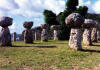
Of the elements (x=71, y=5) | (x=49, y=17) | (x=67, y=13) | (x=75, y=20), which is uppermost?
(x=71, y=5)

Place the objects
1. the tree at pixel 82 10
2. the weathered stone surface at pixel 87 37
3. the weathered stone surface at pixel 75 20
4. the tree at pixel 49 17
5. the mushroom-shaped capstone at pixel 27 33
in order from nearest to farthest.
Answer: the weathered stone surface at pixel 75 20, the weathered stone surface at pixel 87 37, the mushroom-shaped capstone at pixel 27 33, the tree at pixel 82 10, the tree at pixel 49 17

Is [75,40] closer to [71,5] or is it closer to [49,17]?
[71,5]

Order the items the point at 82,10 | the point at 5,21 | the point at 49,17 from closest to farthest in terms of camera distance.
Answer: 1. the point at 5,21
2. the point at 82,10
3. the point at 49,17

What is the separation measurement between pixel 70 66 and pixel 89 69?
0.74m

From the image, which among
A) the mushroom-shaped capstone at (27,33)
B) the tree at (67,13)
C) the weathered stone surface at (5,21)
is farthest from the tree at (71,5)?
the weathered stone surface at (5,21)

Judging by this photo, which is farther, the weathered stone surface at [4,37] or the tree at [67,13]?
the tree at [67,13]

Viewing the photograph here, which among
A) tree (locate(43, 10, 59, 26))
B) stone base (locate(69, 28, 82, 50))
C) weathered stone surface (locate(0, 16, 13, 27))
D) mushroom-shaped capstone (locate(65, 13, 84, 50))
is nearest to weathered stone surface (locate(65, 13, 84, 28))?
mushroom-shaped capstone (locate(65, 13, 84, 50))

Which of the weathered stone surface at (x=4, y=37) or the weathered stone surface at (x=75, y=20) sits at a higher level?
the weathered stone surface at (x=75, y=20)

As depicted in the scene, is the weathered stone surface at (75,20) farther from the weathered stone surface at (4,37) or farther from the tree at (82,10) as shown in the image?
the tree at (82,10)

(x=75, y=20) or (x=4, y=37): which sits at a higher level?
(x=75, y=20)

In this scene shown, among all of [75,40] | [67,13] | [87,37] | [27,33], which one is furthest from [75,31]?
[67,13]

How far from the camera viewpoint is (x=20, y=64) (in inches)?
249

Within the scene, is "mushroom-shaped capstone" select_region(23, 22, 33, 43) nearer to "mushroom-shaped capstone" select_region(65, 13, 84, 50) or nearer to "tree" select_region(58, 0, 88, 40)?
"mushroom-shaped capstone" select_region(65, 13, 84, 50)

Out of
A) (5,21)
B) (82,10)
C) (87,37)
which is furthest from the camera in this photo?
(82,10)
